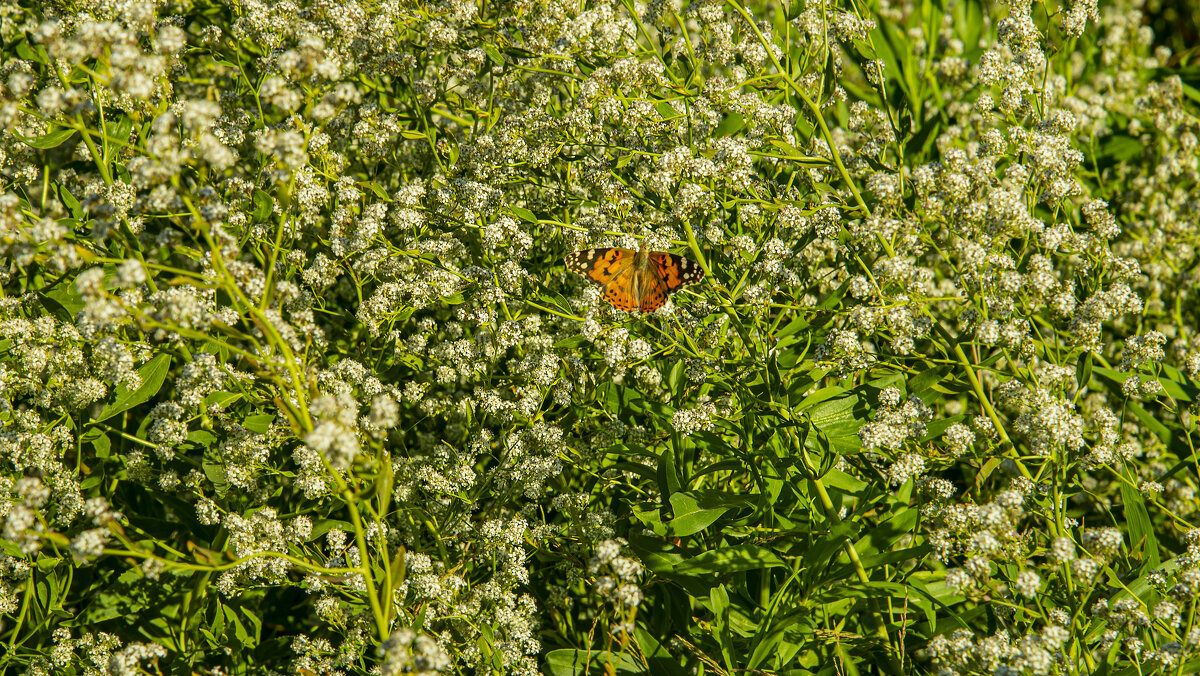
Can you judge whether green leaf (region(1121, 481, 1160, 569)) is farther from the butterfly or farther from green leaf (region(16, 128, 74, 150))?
green leaf (region(16, 128, 74, 150))

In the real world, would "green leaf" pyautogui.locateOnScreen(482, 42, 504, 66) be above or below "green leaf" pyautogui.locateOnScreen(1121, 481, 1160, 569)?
above

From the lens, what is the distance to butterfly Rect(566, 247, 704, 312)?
3357mm

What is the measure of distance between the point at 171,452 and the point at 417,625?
1325 mm

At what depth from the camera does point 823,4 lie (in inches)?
145

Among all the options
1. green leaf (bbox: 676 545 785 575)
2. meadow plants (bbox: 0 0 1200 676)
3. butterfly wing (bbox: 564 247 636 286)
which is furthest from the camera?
butterfly wing (bbox: 564 247 636 286)

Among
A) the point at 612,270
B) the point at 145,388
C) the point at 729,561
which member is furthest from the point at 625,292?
the point at 145,388

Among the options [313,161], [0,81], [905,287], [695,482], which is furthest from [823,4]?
[0,81]

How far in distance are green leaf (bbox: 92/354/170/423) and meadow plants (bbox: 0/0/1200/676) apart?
2cm

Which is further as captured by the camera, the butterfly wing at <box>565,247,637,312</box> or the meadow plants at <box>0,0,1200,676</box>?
the butterfly wing at <box>565,247,637,312</box>

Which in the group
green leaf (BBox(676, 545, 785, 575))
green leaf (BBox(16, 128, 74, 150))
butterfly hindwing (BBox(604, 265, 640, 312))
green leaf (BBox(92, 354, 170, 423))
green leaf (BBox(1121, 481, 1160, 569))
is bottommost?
green leaf (BBox(676, 545, 785, 575))

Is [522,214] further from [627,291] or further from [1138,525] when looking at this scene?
[1138,525]

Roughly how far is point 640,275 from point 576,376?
536 millimetres

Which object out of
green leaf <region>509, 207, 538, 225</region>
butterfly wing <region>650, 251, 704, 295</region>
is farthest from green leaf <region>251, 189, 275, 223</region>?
butterfly wing <region>650, 251, 704, 295</region>

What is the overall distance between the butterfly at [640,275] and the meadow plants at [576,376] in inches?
3.5
